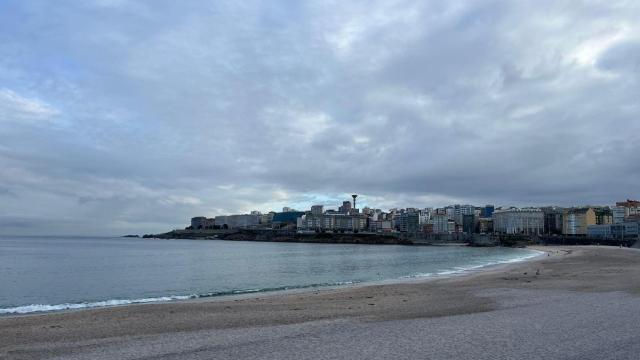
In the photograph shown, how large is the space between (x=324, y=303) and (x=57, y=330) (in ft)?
28.7

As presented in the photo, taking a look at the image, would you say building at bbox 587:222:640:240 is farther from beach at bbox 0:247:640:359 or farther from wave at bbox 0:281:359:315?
beach at bbox 0:247:640:359

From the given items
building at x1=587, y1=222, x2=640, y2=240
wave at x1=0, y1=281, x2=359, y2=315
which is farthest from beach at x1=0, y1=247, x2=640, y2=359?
building at x1=587, y1=222, x2=640, y2=240

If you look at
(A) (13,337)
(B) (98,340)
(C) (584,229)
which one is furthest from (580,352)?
(C) (584,229)

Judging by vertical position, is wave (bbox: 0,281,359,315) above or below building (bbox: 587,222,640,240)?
below

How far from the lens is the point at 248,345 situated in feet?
33.0

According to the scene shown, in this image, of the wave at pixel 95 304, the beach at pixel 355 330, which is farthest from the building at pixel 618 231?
the beach at pixel 355 330

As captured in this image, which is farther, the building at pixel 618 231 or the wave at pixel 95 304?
the building at pixel 618 231

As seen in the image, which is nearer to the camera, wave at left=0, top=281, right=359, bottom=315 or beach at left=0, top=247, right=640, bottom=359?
beach at left=0, top=247, right=640, bottom=359

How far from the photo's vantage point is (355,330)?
11.7 m

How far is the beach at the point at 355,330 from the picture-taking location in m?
9.19

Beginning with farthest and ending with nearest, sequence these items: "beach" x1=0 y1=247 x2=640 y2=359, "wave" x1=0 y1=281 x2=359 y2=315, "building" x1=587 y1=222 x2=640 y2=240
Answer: "building" x1=587 y1=222 x2=640 y2=240 → "wave" x1=0 y1=281 x2=359 y2=315 → "beach" x1=0 y1=247 x2=640 y2=359

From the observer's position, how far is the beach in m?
9.19

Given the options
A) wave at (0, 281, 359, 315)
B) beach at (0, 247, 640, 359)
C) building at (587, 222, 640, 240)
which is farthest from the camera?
building at (587, 222, 640, 240)

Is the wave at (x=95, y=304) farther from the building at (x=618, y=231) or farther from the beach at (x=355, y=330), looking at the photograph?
the building at (x=618, y=231)
